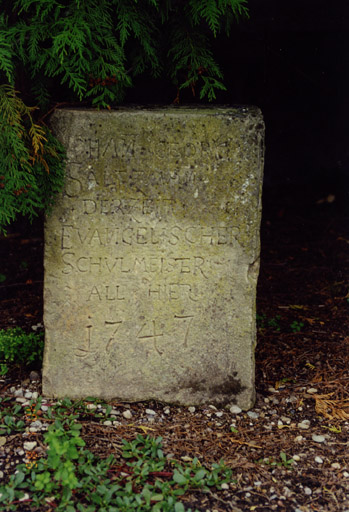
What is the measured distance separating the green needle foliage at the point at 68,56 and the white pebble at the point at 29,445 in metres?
Result: 1.10

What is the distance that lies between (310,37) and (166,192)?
352 centimetres

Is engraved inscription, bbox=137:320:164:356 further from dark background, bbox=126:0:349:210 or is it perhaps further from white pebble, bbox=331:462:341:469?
dark background, bbox=126:0:349:210

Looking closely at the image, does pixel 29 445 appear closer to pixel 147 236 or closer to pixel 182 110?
pixel 147 236

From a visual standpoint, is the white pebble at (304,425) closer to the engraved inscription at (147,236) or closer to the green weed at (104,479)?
the green weed at (104,479)

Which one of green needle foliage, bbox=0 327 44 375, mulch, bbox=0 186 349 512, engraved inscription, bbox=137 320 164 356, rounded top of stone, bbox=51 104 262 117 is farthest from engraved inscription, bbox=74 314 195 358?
rounded top of stone, bbox=51 104 262 117

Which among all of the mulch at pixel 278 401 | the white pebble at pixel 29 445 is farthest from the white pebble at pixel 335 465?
the white pebble at pixel 29 445

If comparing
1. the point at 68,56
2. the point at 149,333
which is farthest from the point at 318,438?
the point at 68,56

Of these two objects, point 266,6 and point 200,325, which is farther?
point 266,6

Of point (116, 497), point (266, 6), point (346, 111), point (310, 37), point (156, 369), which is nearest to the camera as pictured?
point (116, 497)

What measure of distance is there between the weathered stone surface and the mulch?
0.20 meters

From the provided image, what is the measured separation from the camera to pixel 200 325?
3.25m

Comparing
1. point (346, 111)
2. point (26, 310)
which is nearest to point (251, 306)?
point (26, 310)

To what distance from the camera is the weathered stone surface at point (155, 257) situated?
3.04 m

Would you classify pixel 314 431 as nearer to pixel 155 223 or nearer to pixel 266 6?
pixel 155 223
